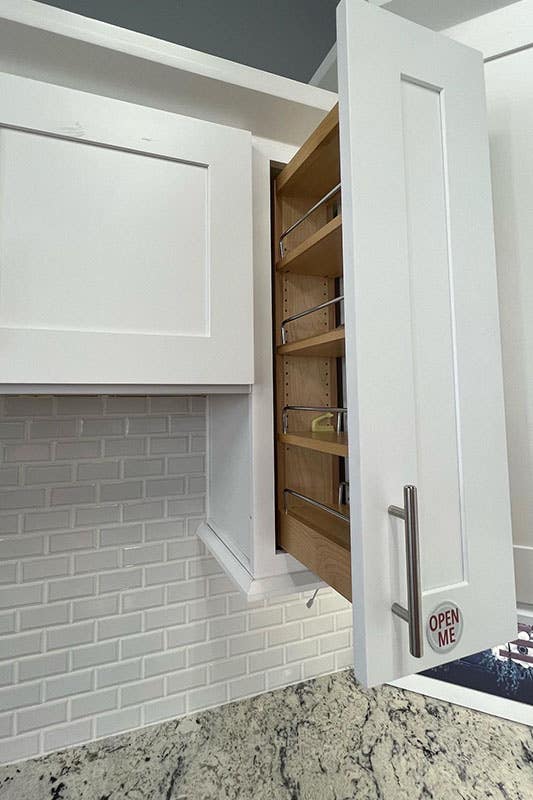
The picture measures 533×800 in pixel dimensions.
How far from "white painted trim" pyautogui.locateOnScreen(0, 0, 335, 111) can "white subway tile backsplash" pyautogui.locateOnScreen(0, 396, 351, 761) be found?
2.45ft

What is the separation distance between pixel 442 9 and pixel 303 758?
1.67 m

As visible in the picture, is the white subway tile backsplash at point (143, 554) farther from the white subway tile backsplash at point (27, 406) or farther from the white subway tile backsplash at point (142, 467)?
the white subway tile backsplash at point (27, 406)

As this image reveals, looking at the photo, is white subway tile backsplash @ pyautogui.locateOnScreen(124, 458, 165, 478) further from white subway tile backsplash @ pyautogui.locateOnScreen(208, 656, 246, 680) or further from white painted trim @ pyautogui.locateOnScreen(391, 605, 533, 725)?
white painted trim @ pyautogui.locateOnScreen(391, 605, 533, 725)

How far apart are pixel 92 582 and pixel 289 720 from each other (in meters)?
0.65

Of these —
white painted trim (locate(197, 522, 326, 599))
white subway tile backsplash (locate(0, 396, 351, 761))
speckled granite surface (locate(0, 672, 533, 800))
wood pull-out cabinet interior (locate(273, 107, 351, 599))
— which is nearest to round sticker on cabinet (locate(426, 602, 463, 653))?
wood pull-out cabinet interior (locate(273, 107, 351, 599))

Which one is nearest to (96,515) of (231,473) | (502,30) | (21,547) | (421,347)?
(21,547)

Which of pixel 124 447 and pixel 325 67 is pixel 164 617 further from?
pixel 325 67

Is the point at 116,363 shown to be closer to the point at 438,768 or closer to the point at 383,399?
the point at 383,399

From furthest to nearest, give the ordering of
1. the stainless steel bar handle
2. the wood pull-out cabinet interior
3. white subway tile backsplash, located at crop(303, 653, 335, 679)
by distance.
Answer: white subway tile backsplash, located at crop(303, 653, 335, 679)
the wood pull-out cabinet interior
the stainless steel bar handle

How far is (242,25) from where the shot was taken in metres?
1.32

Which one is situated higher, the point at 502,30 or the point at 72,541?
the point at 502,30

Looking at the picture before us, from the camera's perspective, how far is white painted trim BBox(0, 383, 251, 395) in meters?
0.72

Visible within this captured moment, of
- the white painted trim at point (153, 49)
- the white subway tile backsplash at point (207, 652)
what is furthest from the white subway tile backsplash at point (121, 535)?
the white painted trim at point (153, 49)

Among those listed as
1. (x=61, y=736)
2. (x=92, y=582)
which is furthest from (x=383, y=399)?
(x=61, y=736)
